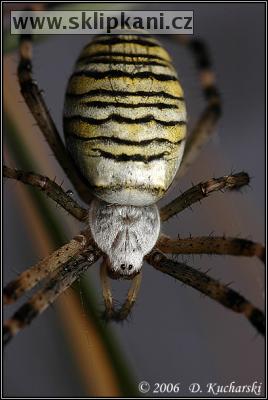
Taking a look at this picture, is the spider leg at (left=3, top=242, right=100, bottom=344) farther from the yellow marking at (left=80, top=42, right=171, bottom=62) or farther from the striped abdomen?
the yellow marking at (left=80, top=42, right=171, bottom=62)

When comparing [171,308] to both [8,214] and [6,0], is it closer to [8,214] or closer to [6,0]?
[8,214]

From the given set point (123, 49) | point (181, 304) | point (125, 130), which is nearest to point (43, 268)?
point (125, 130)

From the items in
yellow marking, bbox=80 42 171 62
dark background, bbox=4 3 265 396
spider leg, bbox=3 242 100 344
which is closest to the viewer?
spider leg, bbox=3 242 100 344

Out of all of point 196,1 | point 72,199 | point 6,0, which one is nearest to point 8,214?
point 72,199

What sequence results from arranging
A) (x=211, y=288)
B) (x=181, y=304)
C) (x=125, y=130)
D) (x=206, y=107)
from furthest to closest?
(x=181, y=304) < (x=206, y=107) < (x=211, y=288) < (x=125, y=130)

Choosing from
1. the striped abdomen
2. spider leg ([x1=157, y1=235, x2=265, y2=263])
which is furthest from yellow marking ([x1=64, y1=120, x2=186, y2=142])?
spider leg ([x1=157, y1=235, x2=265, y2=263])

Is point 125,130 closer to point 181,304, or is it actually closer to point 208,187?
point 208,187

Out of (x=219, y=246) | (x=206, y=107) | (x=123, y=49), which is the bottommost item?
(x=219, y=246)
